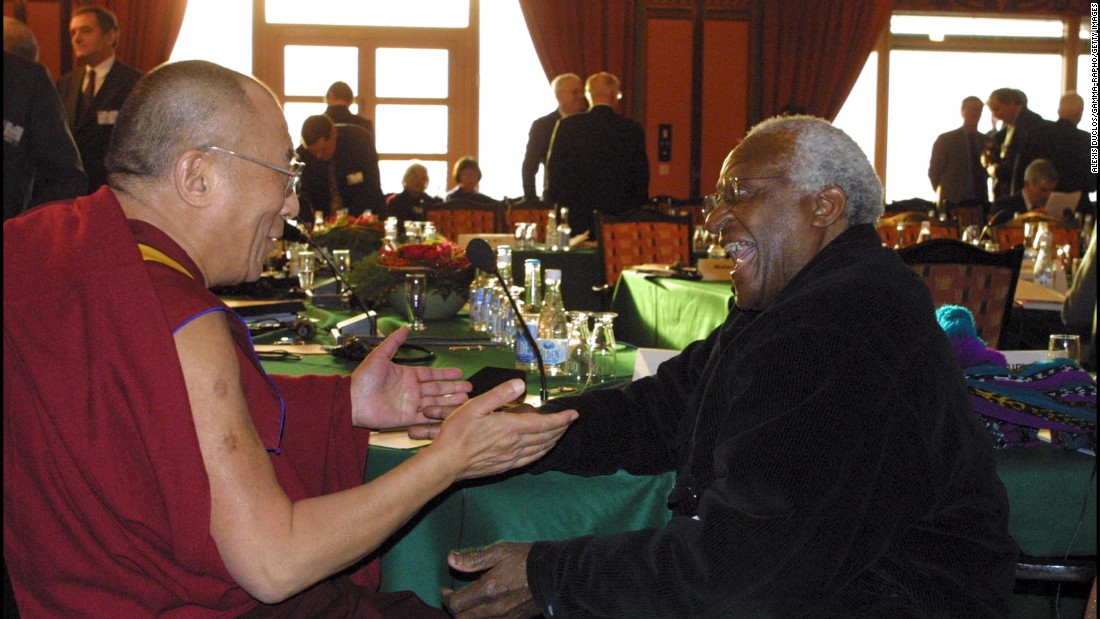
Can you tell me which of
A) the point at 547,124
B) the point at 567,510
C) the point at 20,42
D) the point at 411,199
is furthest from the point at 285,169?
the point at 411,199

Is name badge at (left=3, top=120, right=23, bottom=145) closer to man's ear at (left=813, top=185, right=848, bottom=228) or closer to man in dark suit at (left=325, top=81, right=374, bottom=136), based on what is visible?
man's ear at (left=813, top=185, right=848, bottom=228)

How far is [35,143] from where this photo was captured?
160 inches

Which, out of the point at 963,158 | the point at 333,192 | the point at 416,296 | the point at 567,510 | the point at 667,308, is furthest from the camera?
the point at 963,158

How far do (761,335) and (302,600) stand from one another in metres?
0.72

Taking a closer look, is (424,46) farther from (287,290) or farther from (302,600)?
(302,600)

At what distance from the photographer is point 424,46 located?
34.5 ft

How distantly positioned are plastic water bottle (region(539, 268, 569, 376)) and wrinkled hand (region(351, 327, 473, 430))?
1.97 feet

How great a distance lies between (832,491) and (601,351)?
119 cm

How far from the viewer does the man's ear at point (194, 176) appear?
4.59ft

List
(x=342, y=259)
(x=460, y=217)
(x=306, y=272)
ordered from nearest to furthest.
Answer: (x=306, y=272) → (x=342, y=259) → (x=460, y=217)

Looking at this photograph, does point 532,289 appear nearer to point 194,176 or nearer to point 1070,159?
point 194,176

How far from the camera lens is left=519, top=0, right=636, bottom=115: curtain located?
1033 cm

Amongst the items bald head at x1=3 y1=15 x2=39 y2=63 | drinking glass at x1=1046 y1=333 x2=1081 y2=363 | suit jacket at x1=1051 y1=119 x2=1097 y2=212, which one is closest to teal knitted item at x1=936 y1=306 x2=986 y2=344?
drinking glass at x1=1046 y1=333 x2=1081 y2=363

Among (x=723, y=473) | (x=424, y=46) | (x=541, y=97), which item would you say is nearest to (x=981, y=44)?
(x=541, y=97)
